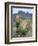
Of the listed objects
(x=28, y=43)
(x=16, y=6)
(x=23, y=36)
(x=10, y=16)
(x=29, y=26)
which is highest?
(x=16, y=6)

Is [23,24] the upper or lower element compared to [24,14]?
lower

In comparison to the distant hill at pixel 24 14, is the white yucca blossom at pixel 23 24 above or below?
below

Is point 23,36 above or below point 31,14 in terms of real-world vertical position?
below

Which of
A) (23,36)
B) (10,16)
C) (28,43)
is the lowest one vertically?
(28,43)

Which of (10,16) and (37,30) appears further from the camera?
(37,30)

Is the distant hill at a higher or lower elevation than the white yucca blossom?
higher

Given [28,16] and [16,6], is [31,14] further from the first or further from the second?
[16,6]

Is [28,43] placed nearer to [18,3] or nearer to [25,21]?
[25,21]
